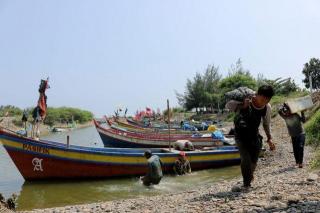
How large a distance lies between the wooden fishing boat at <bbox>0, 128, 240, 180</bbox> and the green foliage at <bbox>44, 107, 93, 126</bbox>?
5393 centimetres

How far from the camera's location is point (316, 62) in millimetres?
42812

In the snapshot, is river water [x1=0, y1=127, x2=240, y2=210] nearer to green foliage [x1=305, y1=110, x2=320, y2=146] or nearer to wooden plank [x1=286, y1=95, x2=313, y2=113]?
green foliage [x1=305, y1=110, x2=320, y2=146]

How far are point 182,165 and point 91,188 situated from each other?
3908mm

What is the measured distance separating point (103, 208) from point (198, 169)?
9.57 metres

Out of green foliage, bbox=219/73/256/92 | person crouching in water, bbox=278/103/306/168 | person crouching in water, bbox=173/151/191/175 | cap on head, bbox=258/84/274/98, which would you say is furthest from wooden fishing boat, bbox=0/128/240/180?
green foliage, bbox=219/73/256/92

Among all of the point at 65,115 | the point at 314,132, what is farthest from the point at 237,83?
the point at 65,115

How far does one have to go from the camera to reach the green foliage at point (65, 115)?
71637 millimetres

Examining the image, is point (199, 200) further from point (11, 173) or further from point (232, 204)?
point (11, 173)

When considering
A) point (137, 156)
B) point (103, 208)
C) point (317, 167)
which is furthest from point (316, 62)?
point (103, 208)

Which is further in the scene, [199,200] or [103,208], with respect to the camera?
[103,208]

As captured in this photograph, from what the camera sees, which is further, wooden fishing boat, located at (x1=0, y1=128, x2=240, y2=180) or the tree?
the tree

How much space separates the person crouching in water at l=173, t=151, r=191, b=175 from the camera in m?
16.6

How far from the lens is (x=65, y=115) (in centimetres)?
7906

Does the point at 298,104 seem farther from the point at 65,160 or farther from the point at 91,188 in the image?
the point at 65,160
